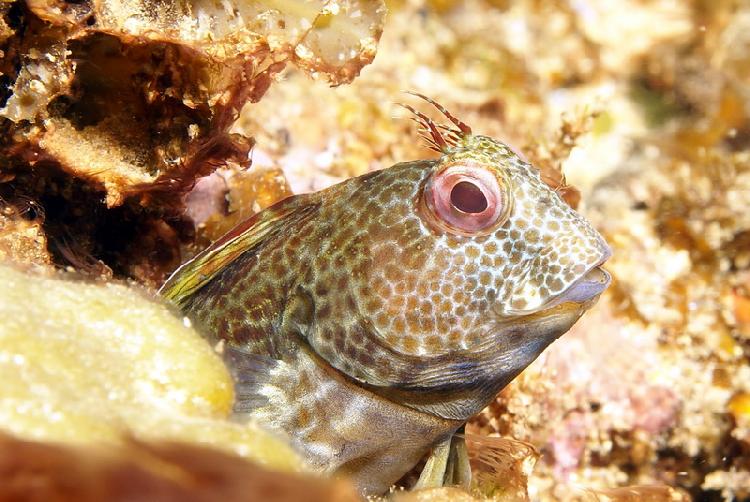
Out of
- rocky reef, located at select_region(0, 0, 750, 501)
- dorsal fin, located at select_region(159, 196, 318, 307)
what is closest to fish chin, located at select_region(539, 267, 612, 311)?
rocky reef, located at select_region(0, 0, 750, 501)

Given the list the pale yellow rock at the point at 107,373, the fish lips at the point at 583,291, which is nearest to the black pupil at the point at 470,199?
the fish lips at the point at 583,291

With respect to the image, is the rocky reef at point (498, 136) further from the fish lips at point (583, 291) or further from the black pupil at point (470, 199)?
the fish lips at point (583, 291)

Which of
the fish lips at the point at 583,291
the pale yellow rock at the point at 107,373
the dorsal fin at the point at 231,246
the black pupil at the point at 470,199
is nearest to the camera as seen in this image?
the pale yellow rock at the point at 107,373

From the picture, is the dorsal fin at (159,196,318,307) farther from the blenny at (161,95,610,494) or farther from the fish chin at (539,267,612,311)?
the fish chin at (539,267,612,311)

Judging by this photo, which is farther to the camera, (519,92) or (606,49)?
(606,49)

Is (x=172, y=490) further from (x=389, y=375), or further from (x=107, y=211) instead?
(x=107, y=211)

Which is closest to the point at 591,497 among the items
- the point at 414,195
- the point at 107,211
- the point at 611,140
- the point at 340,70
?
the point at 414,195
